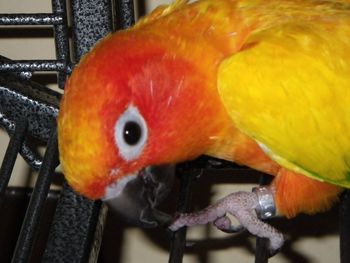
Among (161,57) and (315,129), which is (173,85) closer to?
(161,57)

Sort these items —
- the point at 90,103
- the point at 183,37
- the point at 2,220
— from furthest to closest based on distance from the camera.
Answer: the point at 2,220, the point at 183,37, the point at 90,103

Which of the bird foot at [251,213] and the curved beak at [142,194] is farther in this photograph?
the bird foot at [251,213]

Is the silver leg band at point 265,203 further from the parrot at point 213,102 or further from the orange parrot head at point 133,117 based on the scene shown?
the orange parrot head at point 133,117

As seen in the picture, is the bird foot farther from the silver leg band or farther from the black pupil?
the black pupil

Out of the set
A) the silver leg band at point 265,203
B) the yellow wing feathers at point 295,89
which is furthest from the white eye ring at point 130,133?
the silver leg band at point 265,203

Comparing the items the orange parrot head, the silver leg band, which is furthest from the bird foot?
the orange parrot head

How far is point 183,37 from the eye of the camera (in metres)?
0.77

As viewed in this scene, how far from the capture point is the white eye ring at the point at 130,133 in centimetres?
68

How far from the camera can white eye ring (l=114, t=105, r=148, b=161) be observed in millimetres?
675

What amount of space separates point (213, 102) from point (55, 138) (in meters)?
0.21

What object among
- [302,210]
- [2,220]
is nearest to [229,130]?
[302,210]

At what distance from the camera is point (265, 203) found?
0.85 meters

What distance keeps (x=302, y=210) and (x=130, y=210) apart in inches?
9.6

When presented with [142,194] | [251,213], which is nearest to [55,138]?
[142,194]
